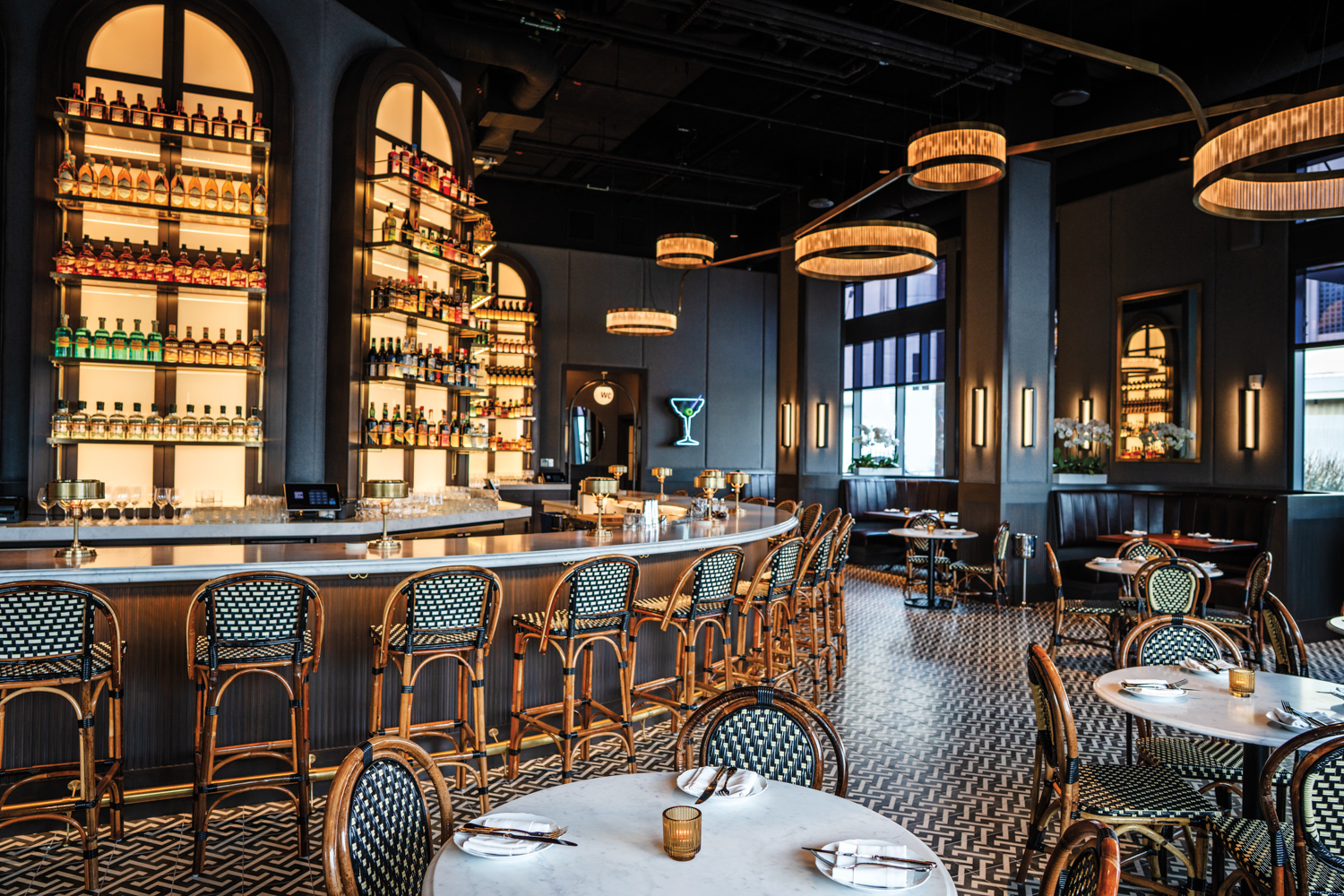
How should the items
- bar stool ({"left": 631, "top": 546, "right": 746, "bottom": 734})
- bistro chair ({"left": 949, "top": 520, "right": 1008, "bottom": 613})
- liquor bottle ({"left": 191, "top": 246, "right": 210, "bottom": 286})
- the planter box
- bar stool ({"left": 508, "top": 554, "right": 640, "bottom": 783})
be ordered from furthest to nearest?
the planter box
bistro chair ({"left": 949, "top": 520, "right": 1008, "bottom": 613})
liquor bottle ({"left": 191, "top": 246, "right": 210, "bottom": 286})
bar stool ({"left": 631, "top": 546, "right": 746, "bottom": 734})
bar stool ({"left": 508, "top": 554, "right": 640, "bottom": 783})

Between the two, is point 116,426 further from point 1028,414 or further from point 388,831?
point 1028,414

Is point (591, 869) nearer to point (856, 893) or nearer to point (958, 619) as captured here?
point (856, 893)

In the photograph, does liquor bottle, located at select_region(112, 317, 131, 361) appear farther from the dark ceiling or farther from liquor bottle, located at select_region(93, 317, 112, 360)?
the dark ceiling

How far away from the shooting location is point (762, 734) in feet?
7.54

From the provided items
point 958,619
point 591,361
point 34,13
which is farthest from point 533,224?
point 958,619

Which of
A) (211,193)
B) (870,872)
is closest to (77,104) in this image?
(211,193)

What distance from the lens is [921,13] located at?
303 inches

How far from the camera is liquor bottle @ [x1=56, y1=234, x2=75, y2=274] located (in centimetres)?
520

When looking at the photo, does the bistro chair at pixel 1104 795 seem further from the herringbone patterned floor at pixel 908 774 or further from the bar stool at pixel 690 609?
the bar stool at pixel 690 609

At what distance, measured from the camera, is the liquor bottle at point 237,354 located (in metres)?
5.64

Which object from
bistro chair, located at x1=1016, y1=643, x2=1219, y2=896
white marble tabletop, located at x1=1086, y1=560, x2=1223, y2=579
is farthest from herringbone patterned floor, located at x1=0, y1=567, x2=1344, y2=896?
white marble tabletop, located at x1=1086, y1=560, x2=1223, y2=579

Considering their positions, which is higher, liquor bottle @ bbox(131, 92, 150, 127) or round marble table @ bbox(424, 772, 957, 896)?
liquor bottle @ bbox(131, 92, 150, 127)

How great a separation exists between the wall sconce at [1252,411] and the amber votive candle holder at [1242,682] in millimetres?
8250

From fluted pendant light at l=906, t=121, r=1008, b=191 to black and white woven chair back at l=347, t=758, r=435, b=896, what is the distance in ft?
16.9
